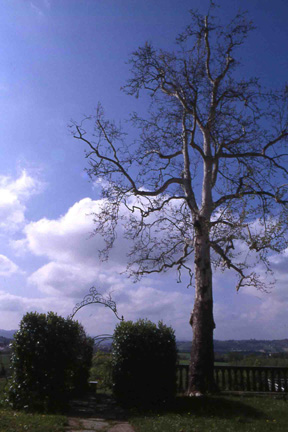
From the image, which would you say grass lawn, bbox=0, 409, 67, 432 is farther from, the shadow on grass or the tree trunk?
the tree trunk

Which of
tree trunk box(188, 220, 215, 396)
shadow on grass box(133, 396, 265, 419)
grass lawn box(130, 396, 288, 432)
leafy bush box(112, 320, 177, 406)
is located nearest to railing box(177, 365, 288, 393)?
tree trunk box(188, 220, 215, 396)

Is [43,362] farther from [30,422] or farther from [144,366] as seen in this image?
[144,366]

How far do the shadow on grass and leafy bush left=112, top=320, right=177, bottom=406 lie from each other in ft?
1.18

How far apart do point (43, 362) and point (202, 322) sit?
497 centimetres

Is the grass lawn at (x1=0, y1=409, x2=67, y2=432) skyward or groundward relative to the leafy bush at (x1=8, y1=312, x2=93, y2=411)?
groundward

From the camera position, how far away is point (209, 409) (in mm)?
8156

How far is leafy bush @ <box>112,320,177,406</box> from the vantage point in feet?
28.5

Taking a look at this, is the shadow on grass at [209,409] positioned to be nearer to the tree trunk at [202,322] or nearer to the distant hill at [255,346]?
the tree trunk at [202,322]

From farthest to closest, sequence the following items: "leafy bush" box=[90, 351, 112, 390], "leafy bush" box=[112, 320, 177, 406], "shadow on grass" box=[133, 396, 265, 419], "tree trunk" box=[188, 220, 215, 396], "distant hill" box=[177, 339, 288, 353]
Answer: "distant hill" box=[177, 339, 288, 353] < "tree trunk" box=[188, 220, 215, 396] < "leafy bush" box=[90, 351, 112, 390] < "leafy bush" box=[112, 320, 177, 406] < "shadow on grass" box=[133, 396, 265, 419]

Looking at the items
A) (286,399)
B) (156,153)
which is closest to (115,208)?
(156,153)

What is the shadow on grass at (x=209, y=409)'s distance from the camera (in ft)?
25.3

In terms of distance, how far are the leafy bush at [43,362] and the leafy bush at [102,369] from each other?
1.53 metres

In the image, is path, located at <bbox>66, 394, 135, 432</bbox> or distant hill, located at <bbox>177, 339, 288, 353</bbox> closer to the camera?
path, located at <bbox>66, 394, 135, 432</bbox>

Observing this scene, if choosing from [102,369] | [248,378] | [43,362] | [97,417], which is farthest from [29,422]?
[248,378]
